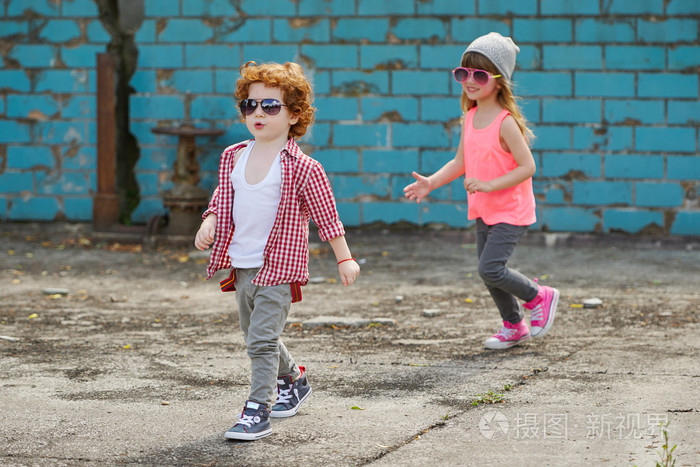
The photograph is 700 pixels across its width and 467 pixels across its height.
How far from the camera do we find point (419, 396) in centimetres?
398

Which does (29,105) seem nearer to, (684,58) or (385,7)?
(385,7)

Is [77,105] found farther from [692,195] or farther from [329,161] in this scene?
[692,195]

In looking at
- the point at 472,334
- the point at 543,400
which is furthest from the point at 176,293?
the point at 543,400

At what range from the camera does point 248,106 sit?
12.0 ft

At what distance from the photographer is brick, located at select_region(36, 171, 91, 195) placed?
970 centimetres

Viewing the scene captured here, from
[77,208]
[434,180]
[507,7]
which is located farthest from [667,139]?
[77,208]

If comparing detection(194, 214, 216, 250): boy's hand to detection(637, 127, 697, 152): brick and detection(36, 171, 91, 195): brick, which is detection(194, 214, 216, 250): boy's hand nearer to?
detection(637, 127, 697, 152): brick

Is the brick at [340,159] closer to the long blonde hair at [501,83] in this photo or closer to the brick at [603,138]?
the brick at [603,138]

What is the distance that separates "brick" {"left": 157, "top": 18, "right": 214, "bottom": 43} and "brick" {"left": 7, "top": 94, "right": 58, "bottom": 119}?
127 cm

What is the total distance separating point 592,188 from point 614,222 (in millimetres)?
381

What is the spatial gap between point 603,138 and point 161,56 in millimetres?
4220

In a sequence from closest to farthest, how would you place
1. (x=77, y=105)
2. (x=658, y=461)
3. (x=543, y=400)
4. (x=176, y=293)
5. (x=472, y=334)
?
(x=658, y=461) < (x=543, y=400) < (x=472, y=334) < (x=176, y=293) < (x=77, y=105)

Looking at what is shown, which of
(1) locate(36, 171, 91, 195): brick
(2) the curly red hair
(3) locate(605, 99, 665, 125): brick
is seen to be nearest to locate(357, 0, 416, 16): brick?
(3) locate(605, 99, 665, 125): brick

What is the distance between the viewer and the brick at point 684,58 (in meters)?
8.80
